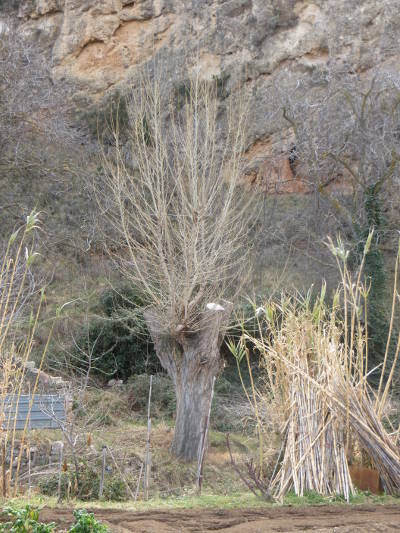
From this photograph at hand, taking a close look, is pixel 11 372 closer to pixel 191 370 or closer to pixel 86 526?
pixel 86 526

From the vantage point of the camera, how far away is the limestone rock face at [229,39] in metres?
22.4

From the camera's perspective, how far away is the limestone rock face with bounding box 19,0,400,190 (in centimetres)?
2238

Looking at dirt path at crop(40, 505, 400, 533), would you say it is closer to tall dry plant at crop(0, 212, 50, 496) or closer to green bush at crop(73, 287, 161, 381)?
tall dry plant at crop(0, 212, 50, 496)

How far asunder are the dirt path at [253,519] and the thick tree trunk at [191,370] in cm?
572

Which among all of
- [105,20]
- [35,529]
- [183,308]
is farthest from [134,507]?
[105,20]

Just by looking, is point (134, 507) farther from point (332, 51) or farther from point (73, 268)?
point (332, 51)

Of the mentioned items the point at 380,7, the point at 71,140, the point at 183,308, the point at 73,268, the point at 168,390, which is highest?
the point at 380,7

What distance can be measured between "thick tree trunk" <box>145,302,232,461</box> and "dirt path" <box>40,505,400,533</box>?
572 centimetres

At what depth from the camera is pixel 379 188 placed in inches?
640

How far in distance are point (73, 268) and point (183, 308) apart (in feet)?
25.5

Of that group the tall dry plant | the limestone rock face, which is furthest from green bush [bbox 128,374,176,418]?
the limestone rock face

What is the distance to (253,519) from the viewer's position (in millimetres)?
4723

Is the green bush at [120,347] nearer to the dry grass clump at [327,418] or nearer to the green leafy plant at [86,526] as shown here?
the dry grass clump at [327,418]

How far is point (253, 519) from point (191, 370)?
620 centimetres
